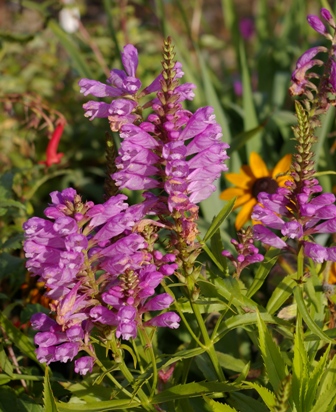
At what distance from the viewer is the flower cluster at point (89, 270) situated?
1.03 metres

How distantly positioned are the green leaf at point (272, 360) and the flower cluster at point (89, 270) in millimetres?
186

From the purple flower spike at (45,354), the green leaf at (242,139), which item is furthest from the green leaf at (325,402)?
the green leaf at (242,139)

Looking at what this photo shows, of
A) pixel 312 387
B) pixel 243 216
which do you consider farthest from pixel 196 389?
pixel 243 216

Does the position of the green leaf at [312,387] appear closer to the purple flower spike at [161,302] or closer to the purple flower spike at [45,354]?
the purple flower spike at [161,302]

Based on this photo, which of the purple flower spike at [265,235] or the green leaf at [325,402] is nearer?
the green leaf at [325,402]

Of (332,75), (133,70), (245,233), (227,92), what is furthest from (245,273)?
(227,92)

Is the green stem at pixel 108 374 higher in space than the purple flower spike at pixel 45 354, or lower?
lower

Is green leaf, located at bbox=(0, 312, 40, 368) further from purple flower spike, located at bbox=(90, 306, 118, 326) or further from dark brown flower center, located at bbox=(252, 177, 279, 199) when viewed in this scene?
dark brown flower center, located at bbox=(252, 177, 279, 199)

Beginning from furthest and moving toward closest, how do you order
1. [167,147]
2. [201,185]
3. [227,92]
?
[227,92] < [201,185] < [167,147]

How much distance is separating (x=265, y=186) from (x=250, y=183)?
105 millimetres

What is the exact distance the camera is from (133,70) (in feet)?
3.90

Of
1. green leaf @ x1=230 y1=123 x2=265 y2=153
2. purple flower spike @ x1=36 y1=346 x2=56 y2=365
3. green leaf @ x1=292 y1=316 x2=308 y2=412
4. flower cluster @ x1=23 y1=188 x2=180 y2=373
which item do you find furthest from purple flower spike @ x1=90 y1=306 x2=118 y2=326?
green leaf @ x1=230 y1=123 x2=265 y2=153

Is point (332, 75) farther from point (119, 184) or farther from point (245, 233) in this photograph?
point (119, 184)

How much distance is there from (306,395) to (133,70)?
0.70m
